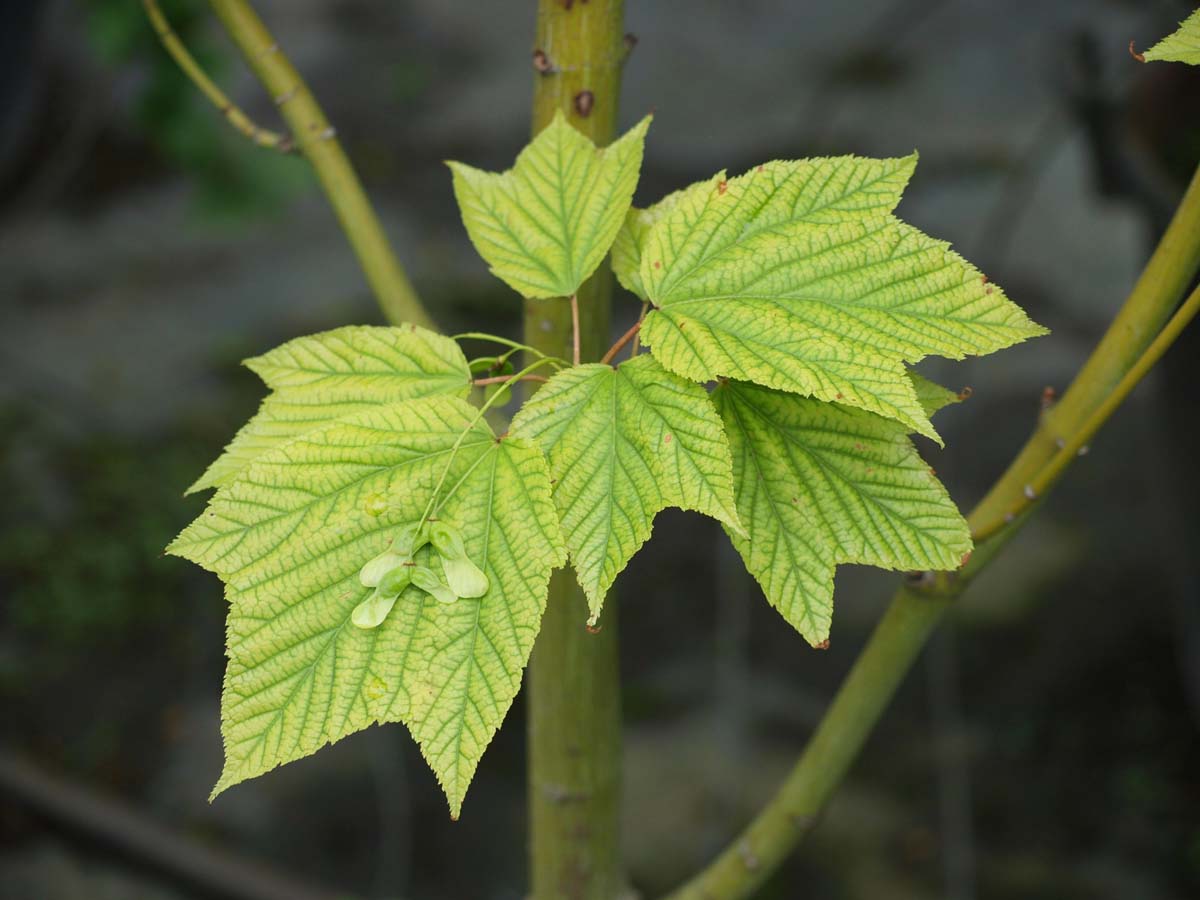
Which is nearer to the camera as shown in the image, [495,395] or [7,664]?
[495,395]

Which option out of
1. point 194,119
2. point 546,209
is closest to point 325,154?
point 546,209

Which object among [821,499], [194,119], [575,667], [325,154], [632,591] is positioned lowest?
Result: [632,591]

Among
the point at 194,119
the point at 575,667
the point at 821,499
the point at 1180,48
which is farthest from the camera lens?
the point at 194,119

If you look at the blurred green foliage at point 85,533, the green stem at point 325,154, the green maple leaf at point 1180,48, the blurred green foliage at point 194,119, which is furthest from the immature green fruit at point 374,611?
the blurred green foliage at point 85,533

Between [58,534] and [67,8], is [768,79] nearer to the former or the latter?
[67,8]

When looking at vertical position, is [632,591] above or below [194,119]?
below

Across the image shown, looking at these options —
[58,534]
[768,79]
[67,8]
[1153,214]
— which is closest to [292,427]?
[1153,214]

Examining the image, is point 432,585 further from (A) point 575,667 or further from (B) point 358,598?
(A) point 575,667
